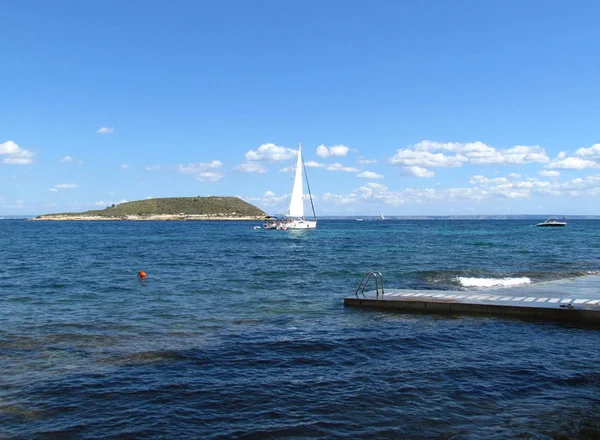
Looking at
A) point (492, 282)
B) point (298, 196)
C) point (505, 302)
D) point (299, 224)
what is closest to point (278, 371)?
point (505, 302)

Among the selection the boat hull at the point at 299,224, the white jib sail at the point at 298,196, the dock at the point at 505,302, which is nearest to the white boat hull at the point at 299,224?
the boat hull at the point at 299,224

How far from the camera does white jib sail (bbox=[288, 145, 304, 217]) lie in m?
103

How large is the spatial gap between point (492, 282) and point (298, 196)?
77.5 meters

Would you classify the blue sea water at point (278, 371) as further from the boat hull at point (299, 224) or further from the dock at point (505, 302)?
the boat hull at point (299, 224)

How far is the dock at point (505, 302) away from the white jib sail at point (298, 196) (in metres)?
80.5

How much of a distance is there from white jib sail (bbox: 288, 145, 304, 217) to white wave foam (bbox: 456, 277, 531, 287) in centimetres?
7436

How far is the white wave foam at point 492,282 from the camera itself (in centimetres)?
2866

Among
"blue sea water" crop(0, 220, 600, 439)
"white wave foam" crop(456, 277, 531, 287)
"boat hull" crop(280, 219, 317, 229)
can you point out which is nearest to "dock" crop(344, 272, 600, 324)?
"blue sea water" crop(0, 220, 600, 439)

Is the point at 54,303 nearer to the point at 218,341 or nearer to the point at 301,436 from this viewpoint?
the point at 218,341

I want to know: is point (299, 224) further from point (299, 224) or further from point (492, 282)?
point (492, 282)

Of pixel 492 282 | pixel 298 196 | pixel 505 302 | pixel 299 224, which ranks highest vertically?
pixel 298 196

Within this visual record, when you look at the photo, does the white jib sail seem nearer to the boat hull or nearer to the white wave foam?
the boat hull

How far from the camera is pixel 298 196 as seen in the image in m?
106

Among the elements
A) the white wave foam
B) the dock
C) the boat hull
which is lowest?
the white wave foam
